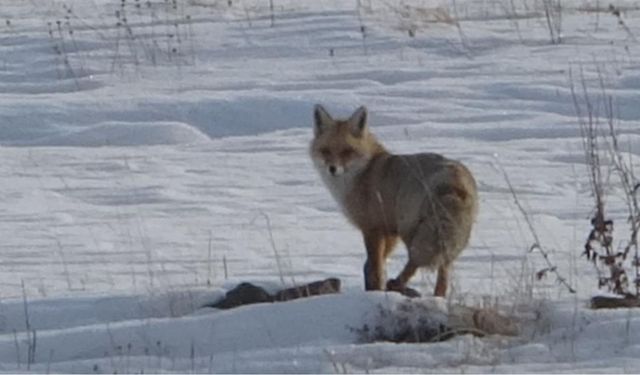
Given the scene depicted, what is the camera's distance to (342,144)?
9172mm

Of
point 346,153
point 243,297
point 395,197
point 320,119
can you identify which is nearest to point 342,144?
point 346,153

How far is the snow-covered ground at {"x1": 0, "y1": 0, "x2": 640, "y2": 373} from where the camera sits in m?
7.09

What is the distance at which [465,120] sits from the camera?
1437 cm

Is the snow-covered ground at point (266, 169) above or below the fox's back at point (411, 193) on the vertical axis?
below

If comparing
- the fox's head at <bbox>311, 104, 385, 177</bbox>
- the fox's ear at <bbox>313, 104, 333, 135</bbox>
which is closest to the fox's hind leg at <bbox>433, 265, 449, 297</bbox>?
the fox's head at <bbox>311, 104, 385, 177</bbox>

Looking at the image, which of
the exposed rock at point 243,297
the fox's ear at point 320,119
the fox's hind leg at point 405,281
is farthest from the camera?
the fox's ear at point 320,119

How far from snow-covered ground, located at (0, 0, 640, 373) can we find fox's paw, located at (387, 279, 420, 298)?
0.21 m

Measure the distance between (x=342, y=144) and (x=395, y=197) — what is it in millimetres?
667

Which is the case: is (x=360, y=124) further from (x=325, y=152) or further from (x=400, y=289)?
(x=400, y=289)

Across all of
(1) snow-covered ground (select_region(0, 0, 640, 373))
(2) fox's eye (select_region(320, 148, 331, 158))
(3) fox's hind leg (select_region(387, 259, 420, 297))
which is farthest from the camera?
(2) fox's eye (select_region(320, 148, 331, 158))

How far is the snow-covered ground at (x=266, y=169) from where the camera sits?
279 inches

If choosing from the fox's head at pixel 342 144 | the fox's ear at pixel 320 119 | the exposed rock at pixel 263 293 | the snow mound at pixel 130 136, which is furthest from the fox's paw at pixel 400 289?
the snow mound at pixel 130 136

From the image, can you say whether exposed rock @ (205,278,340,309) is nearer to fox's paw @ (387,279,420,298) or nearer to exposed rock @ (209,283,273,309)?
exposed rock @ (209,283,273,309)

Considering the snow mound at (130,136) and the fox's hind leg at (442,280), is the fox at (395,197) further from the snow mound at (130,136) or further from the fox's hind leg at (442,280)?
the snow mound at (130,136)
